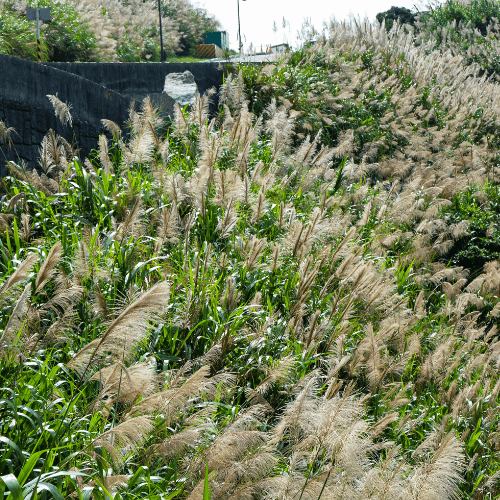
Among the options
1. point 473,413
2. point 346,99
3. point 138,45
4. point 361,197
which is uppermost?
point 138,45

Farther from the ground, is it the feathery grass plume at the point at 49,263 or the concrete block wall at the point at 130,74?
the concrete block wall at the point at 130,74

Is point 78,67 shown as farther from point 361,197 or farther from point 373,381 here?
point 373,381

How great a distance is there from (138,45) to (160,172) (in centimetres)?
1709

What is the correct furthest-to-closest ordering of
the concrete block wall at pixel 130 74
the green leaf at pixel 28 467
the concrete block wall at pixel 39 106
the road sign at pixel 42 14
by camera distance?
the road sign at pixel 42 14, the concrete block wall at pixel 130 74, the concrete block wall at pixel 39 106, the green leaf at pixel 28 467

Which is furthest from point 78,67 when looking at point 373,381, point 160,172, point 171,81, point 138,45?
point 138,45

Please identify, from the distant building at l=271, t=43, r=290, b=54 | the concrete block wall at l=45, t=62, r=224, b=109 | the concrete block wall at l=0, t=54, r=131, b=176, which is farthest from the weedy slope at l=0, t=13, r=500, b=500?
→ the distant building at l=271, t=43, r=290, b=54

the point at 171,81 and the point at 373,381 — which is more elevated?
the point at 171,81

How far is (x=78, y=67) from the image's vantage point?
8.20 meters

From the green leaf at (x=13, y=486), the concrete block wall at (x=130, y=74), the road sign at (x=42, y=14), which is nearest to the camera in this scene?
the green leaf at (x=13, y=486)

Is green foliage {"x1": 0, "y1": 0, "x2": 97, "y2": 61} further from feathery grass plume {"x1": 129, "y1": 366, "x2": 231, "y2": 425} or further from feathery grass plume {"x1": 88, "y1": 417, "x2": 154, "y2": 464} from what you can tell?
feathery grass plume {"x1": 88, "y1": 417, "x2": 154, "y2": 464}

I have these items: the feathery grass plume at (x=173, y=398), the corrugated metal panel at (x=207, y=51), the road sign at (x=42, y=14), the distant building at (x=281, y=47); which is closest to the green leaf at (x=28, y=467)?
the feathery grass plume at (x=173, y=398)

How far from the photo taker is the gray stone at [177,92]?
8000 millimetres

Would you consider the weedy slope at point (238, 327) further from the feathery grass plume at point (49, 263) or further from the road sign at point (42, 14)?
the road sign at point (42, 14)

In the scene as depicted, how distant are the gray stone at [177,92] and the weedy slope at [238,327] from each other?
2.24ft
